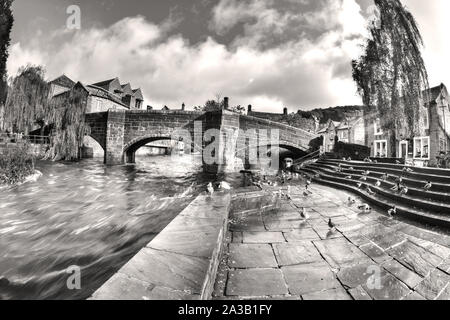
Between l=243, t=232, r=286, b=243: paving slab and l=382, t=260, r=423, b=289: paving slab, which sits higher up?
l=243, t=232, r=286, b=243: paving slab

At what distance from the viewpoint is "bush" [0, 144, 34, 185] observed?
8570 millimetres

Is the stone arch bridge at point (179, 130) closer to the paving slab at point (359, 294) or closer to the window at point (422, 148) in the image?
the paving slab at point (359, 294)

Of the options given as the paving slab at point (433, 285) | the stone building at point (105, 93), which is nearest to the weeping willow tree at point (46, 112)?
the stone building at point (105, 93)

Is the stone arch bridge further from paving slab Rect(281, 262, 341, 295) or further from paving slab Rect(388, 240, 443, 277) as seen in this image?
paving slab Rect(281, 262, 341, 295)

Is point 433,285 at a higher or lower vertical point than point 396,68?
lower

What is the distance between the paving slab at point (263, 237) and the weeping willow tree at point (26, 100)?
2225cm

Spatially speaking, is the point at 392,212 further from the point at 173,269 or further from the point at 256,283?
the point at 173,269

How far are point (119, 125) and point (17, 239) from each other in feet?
48.9

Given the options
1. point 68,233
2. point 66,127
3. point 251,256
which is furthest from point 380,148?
point 66,127

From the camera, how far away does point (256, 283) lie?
233cm

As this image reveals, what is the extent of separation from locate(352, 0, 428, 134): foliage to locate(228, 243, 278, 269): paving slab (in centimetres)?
1606

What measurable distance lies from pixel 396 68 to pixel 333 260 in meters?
16.5

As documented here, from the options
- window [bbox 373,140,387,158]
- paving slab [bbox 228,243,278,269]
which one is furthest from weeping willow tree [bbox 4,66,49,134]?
window [bbox 373,140,387,158]
